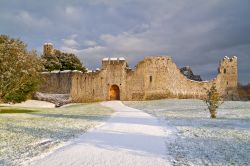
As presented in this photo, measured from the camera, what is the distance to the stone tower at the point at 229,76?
46.3m

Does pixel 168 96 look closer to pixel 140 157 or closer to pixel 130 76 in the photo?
pixel 130 76

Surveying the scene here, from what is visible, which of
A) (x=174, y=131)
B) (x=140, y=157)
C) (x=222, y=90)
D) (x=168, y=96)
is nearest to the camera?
(x=140, y=157)

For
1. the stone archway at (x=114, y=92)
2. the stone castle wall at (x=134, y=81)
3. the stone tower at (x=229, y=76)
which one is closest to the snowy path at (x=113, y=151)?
the stone castle wall at (x=134, y=81)

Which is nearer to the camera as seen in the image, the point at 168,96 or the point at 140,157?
the point at 140,157

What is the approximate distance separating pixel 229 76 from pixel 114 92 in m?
16.3

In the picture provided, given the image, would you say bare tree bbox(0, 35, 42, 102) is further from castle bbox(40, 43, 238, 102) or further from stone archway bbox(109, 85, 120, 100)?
stone archway bbox(109, 85, 120, 100)

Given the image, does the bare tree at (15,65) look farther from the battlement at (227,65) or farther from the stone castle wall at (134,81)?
the battlement at (227,65)

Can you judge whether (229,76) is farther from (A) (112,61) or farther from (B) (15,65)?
(B) (15,65)

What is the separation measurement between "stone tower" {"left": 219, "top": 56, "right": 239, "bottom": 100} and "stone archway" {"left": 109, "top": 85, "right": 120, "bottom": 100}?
14550 mm

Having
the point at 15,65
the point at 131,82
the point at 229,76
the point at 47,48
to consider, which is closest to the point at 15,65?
the point at 15,65

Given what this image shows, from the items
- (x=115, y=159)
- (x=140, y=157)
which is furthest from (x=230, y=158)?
(x=115, y=159)

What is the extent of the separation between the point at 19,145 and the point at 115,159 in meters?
3.55

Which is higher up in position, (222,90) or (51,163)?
(222,90)

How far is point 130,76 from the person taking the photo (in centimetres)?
4291
